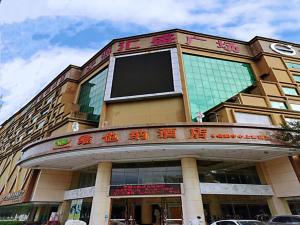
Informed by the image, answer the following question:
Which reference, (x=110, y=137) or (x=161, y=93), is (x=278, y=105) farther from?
(x=110, y=137)

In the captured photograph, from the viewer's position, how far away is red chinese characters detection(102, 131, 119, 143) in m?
16.9

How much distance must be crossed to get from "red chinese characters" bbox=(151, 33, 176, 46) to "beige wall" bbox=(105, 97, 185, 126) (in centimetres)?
826

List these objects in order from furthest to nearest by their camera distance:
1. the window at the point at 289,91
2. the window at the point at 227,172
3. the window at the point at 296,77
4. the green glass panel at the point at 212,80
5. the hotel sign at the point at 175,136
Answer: the window at the point at 296,77 → the window at the point at 289,91 → the green glass panel at the point at 212,80 → the window at the point at 227,172 → the hotel sign at the point at 175,136

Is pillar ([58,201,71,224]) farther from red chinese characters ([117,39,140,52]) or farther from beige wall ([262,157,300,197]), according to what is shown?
beige wall ([262,157,300,197])

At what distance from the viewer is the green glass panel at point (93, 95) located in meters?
25.9

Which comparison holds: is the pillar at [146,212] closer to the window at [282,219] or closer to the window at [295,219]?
the window at [282,219]

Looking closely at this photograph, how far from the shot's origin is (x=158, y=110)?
2203cm

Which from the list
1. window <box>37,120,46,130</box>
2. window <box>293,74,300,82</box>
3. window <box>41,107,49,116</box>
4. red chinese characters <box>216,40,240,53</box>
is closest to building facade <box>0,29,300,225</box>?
red chinese characters <box>216,40,240,53</box>

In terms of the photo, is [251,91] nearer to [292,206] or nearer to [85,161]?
[292,206]

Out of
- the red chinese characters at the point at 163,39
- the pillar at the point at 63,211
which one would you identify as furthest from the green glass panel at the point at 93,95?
the pillar at the point at 63,211

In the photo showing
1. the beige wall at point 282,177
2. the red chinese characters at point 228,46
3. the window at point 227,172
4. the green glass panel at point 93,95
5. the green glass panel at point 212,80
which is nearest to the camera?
the beige wall at point 282,177

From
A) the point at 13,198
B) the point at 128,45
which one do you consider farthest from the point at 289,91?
the point at 13,198

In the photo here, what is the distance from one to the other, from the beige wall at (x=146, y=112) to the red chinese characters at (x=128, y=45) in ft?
26.3

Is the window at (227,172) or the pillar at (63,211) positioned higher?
the window at (227,172)
